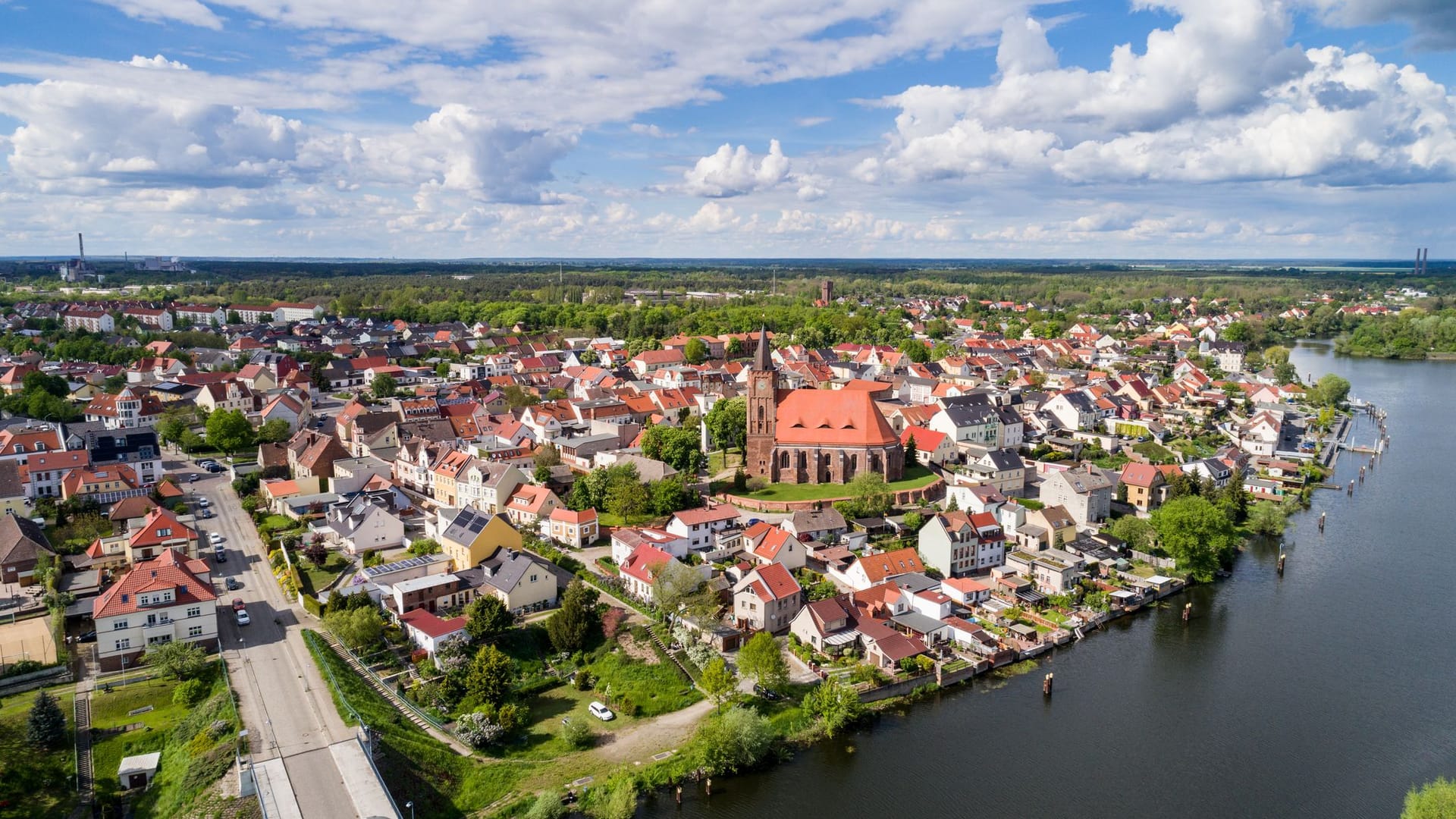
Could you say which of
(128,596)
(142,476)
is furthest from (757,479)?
(142,476)

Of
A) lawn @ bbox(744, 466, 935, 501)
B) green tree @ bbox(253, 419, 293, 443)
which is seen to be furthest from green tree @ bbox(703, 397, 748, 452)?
green tree @ bbox(253, 419, 293, 443)

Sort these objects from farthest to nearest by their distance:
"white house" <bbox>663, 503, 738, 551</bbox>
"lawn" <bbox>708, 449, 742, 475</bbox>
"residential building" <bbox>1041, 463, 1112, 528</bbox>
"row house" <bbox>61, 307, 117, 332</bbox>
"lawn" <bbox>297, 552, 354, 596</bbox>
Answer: "row house" <bbox>61, 307, 117, 332</bbox>, "lawn" <bbox>708, 449, 742, 475</bbox>, "residential building" <bbox>1041, 463, 1112, 528</bbox>, "white house" <bbox>663, 503, 738, 551</bbox>, "lawn" <bbox>297, 552, 354, 596</bbox>

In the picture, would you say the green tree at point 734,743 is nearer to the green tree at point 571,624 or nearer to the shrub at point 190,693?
the green tree at point 571,624

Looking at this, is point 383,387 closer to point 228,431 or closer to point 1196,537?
point 228,431

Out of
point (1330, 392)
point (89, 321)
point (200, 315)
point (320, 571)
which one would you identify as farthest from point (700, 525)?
point (200, 315)

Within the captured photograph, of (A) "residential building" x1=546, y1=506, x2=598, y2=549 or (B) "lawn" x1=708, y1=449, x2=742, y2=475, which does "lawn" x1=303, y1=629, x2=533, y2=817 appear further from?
(B) "lawn" x1=708, y1=449, x2=742, y2=475

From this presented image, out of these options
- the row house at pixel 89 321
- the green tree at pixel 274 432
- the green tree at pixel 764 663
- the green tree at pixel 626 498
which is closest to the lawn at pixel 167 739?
the green tree at pixel 764 663

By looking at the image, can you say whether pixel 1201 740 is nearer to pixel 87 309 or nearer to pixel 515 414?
pixel 515 414

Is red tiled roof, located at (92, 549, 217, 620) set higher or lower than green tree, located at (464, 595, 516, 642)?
higher
